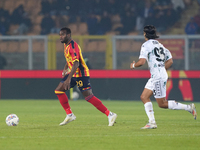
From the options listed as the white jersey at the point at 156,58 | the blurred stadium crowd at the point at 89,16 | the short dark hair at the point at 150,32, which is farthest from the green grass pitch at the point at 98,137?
the blurred stadium crowd at the point at 89,16

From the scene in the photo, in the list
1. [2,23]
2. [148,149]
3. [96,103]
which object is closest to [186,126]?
[96,103]

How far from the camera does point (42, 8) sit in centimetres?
2312

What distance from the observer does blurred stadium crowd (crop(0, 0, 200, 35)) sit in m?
21.8

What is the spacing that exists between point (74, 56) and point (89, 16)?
14.4 m

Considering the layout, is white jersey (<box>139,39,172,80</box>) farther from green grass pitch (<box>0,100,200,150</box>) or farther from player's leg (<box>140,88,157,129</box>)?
green grass pitch (<box>0,100,200,150</box>)

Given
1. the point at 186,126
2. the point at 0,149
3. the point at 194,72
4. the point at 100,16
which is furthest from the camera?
the point at 100,16

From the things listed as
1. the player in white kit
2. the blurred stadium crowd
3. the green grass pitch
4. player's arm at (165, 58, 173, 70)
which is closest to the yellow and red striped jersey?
the green grass pitch

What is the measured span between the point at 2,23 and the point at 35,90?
6.63 m

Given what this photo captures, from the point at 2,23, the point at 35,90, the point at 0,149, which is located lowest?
the point at 35,90

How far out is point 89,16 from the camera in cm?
2228

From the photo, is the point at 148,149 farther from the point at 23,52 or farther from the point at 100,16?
the point at 100,16

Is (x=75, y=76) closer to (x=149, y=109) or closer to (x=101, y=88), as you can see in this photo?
(x=149, y=109)

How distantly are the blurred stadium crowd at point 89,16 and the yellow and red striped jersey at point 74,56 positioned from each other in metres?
13.1

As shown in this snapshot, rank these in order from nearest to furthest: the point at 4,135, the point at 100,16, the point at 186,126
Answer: the point at 4,135 < the point at 186,126 < the point at 100,16
